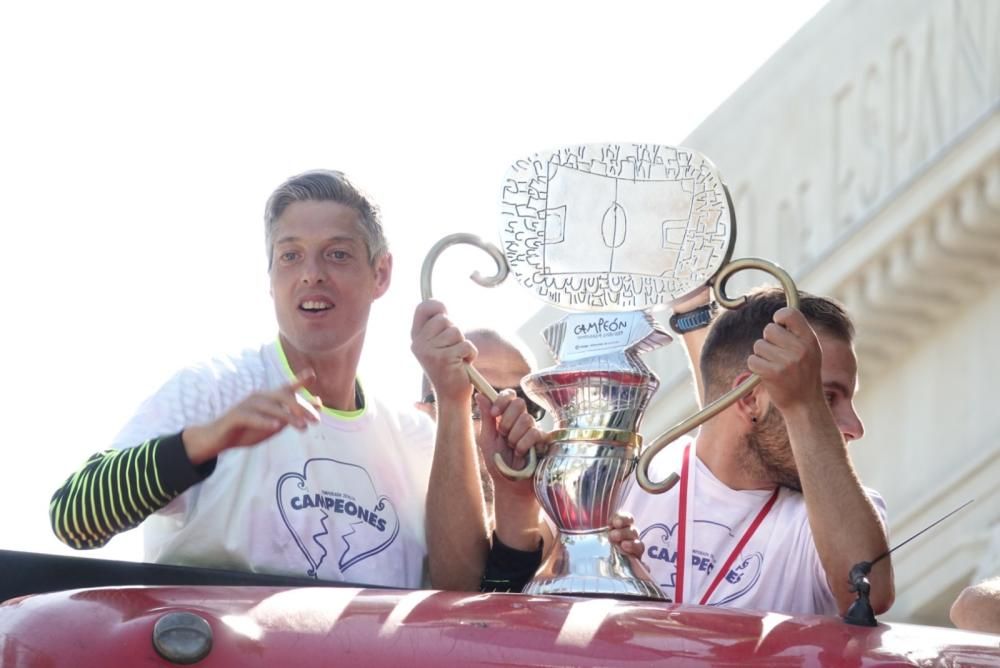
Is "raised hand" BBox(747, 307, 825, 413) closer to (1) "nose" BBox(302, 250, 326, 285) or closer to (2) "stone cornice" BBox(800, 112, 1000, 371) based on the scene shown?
(1) "nose" BBox(302, 250, 326, 285)

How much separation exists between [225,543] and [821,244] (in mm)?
6794

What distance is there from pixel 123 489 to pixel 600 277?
89 cm

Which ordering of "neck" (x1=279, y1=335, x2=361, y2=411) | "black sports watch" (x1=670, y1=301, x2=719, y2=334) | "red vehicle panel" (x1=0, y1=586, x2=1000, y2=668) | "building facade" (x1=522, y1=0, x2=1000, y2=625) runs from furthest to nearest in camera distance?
"building facade" (x1=522, y1=0, x2=1000, y2=625) < "black sports watch" (x1=670, y1=301, x2=719, y2=334) < "neck" (x1=279, y1=335, x2=361, y2=411) < "red vehicle panel" (x1=0, y1=586, x2=1000, y2=668)

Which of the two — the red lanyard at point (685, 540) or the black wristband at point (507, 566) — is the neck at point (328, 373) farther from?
the red lanyard at point (685, 540)

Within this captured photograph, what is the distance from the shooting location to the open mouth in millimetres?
3936

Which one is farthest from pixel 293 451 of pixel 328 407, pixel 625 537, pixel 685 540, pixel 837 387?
pixel 837 387

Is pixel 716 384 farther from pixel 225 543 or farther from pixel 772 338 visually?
pixel 225 543

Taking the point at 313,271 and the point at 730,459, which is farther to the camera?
the point at 730,459

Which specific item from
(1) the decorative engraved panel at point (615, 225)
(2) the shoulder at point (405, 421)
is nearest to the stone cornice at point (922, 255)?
(2) the shoulder at point (405, 421)

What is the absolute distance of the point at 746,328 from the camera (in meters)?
4.09

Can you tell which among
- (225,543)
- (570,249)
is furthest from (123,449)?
(570,249)

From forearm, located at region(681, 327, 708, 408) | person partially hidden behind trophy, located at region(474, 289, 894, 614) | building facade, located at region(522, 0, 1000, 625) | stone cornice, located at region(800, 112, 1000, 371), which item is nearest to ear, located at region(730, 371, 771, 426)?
person partially hidden behind trophy, located at region(474, 289, 894, 614)

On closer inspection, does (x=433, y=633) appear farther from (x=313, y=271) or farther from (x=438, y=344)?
(x=313, y=271)

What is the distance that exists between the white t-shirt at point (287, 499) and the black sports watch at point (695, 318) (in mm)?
839
